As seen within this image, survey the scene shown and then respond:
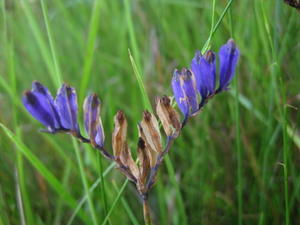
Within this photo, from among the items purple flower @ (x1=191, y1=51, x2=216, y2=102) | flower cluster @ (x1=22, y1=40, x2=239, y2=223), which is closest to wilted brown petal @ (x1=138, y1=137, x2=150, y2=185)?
flower cluster @ (x1=22, y1=40, x2=239, y2=223)

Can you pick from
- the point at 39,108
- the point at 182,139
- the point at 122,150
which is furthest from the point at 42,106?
the point at 182,139

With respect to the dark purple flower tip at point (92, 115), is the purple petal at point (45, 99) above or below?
above

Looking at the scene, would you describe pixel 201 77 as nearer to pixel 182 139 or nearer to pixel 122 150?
pixel 122 150

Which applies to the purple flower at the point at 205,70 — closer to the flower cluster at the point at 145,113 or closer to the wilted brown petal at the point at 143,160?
the flower cluster at the point at 145,113

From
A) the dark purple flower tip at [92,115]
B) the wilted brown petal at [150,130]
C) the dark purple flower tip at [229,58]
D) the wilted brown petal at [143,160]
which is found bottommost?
the wilted brown petal at [143,160]

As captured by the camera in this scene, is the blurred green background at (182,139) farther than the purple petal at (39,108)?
Yes

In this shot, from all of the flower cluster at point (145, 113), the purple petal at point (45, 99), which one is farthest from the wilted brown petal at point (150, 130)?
the purple petal at point (45, 99)

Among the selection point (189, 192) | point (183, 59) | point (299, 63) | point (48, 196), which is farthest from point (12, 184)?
point (299, 63)
